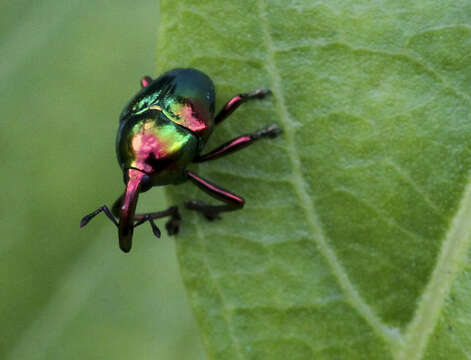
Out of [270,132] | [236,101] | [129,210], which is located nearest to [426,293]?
[270,132]

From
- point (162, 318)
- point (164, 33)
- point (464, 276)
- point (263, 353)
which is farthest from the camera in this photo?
point (162, 318)

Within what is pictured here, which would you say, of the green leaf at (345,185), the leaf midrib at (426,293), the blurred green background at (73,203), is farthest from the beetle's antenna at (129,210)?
the leaf midrib at (426,293)

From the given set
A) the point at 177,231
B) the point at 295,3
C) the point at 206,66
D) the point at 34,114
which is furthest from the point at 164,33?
the point at 34,114

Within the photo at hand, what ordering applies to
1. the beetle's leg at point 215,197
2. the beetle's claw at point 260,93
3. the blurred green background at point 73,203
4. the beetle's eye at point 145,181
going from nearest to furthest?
the beetle's claw at point 260,93
the beetle's leg at point 215,197
the beetle's eye at point 145,181
the blurred green background at point 73,203

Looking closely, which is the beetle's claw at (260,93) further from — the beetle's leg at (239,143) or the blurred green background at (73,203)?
the blurred green background at (73,203)

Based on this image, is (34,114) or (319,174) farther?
(34,114)

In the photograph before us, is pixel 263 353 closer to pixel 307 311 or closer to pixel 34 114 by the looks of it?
pixel 307 311
